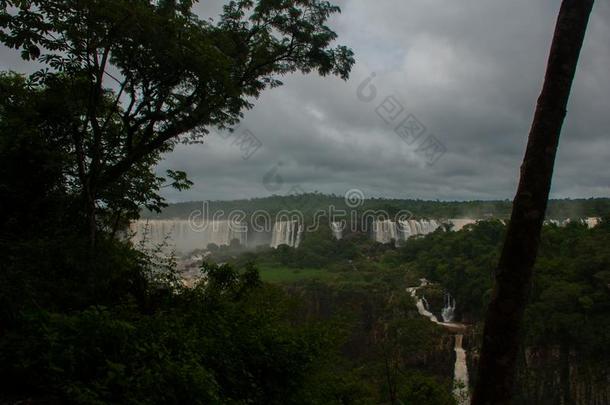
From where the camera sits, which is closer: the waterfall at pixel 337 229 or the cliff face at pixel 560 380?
the cliff face at pixel 560 380

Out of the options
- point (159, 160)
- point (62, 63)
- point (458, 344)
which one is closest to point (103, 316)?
point (62, 63)

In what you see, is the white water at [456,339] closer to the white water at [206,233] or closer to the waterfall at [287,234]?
the white water at [206,233]

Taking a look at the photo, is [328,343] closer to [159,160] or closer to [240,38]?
[159,160]

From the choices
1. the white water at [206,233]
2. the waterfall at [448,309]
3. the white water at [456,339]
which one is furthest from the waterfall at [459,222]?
the white water at [206,233]

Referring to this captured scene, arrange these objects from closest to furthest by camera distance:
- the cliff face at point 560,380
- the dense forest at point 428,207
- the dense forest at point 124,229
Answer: the dense forest at point 124,229 < the cliff face at point 560,380 < the dense forest at point 428,207

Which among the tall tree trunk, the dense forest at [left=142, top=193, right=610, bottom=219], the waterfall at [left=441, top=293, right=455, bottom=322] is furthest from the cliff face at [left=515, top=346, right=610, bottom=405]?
the dense forest at [left=142, top=193, right=610, bottom=219]

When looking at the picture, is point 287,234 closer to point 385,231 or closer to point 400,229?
point 385,231
